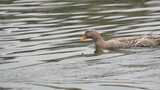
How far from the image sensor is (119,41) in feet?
52.3

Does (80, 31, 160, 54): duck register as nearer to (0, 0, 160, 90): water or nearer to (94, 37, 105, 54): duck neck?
(94, 37, 105, 54): duck neck

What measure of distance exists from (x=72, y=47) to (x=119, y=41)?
1089mm

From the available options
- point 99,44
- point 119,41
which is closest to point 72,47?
point 99,44

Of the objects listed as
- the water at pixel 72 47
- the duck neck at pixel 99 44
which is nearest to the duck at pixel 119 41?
the duck neck at pixel 99 44

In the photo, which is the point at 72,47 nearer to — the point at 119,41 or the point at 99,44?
the point at 99,44

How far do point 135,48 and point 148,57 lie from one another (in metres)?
1.77

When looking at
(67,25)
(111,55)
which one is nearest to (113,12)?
(67,25)

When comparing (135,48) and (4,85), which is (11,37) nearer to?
(135,48)

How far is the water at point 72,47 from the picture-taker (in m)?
12.0

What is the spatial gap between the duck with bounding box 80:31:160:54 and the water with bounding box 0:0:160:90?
0.20 m

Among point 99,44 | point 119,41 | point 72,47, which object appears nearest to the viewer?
point 72,47

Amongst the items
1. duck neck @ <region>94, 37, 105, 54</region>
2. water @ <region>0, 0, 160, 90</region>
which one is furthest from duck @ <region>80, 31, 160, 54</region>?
water @ <region>0, 0, 160, 90</region>

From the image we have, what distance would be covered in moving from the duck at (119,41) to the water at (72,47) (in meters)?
0.20

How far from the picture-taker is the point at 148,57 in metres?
13.9
